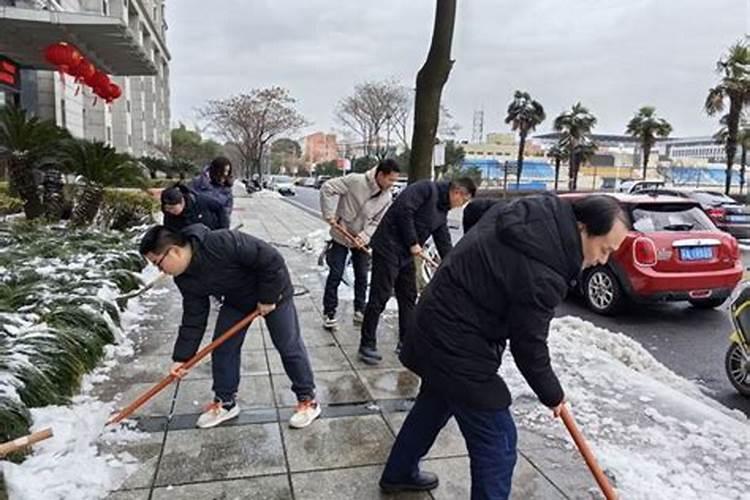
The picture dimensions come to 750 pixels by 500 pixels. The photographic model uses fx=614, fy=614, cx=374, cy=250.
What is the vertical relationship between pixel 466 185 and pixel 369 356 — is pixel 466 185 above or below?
above

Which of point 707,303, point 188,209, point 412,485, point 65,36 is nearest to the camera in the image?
point 412,485

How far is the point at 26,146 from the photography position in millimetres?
10008

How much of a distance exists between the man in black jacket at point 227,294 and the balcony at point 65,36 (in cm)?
1221

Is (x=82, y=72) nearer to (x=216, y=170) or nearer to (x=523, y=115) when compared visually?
(x=216, y=170)

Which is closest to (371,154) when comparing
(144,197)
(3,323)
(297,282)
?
(144,197)

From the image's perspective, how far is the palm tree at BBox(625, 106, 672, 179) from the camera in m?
39.3

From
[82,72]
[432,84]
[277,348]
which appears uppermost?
[82,72]

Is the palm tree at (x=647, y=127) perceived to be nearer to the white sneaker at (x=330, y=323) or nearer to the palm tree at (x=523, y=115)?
the palm tree at (x=523, y=115)

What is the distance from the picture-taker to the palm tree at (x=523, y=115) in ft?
144

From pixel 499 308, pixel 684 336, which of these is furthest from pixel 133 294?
pixel 684 336

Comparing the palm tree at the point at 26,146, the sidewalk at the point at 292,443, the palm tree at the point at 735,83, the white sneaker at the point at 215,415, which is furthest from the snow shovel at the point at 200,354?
the palm tree at the point at 735,83

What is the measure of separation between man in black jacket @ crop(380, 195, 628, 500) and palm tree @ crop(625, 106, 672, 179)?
41462 millimetres

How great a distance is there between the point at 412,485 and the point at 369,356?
79.2 inches

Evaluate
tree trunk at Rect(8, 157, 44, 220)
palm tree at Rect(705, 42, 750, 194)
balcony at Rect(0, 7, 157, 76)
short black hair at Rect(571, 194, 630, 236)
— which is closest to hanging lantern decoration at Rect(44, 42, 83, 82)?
balcony at Rect(0, 7, 157, 76)
